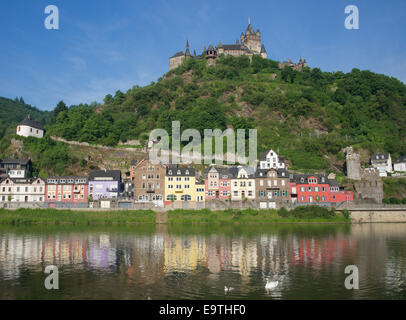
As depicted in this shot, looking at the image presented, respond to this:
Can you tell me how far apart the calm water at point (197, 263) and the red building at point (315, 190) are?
22.7 m

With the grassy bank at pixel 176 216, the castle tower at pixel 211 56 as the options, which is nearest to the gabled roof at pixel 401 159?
the grassy bank at pixel 176 216

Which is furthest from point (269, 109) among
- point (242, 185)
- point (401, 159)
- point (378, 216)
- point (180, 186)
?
point (378, 216)

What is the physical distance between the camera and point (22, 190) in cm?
7362

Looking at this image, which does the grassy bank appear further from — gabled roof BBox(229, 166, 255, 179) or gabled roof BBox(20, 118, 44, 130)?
gabled roof BBox(20, 118, 44, 130)

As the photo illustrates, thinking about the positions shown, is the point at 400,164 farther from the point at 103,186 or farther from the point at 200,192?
the point at 103,186

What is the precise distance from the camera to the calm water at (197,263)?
22172mm

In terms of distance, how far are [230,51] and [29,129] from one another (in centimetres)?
9804

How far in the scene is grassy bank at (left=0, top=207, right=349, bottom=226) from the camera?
60406 millimetres

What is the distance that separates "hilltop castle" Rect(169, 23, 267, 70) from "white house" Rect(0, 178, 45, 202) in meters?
105

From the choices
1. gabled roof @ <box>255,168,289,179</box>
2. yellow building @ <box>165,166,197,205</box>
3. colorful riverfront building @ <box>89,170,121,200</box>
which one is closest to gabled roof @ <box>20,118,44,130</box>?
colorful riverfront building @ <box>89,170,121,200</box>

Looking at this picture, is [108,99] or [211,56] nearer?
[108,99]
